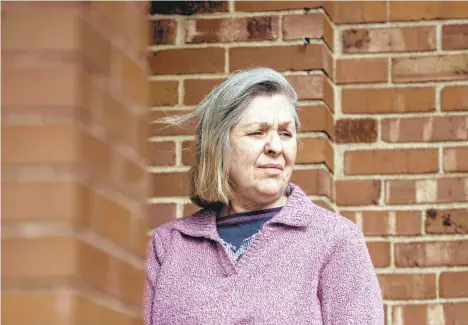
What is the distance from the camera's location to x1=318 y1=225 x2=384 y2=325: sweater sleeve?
247cm

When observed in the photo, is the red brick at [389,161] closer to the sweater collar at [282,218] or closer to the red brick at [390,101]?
the red brick at [390,101]

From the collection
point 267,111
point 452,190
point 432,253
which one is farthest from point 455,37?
point 267,111

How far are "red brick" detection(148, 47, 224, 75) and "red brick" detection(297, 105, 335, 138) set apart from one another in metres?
0.33

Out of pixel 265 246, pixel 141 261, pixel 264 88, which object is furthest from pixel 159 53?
pixel 141 261

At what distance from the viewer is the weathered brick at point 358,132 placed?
3334 mm

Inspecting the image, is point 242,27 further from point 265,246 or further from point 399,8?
point 265,246

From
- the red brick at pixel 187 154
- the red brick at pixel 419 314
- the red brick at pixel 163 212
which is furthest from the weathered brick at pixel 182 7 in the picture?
the red brick at pixel 419 314

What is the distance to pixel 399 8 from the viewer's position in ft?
11.1

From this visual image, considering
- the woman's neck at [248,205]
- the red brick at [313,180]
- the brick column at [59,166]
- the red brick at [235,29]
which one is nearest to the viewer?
the brick column at [59,166]

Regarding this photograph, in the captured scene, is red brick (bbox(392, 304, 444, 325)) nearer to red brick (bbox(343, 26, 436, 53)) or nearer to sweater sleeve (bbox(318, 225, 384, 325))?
sweater sleeve (bbox(318, 225, 384, 325))

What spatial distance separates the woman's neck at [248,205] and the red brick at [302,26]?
770 millimetres

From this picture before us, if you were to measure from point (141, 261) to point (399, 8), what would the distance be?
2790 millimetres

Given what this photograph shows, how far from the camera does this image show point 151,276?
2.72 metres

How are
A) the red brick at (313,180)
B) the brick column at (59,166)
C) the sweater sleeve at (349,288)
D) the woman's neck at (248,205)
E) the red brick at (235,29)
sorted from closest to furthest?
1. the brick column at (59,166)
2. the sweater sleeve at (349,288)
3. the woman's neck at (248,205)
4. the red brick at (313,180)
5. the red brick at (235,29)
